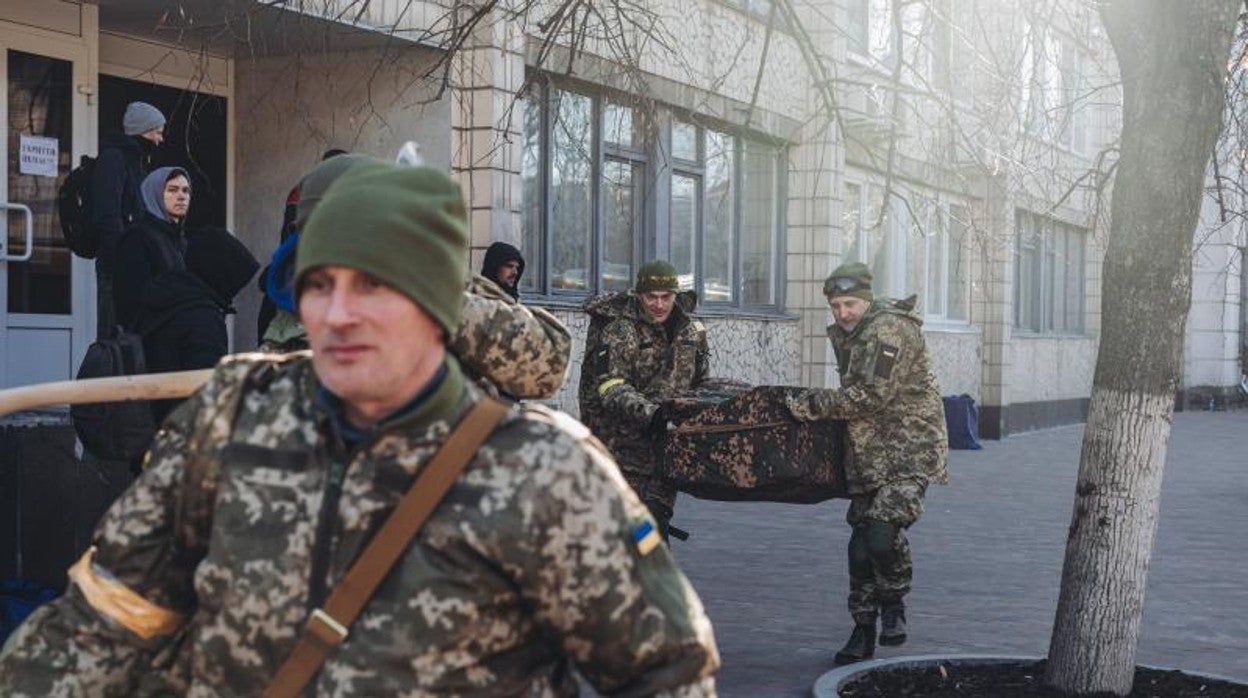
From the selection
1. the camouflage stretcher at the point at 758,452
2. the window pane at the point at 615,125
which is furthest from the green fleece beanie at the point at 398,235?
the window pane at the point at 615,125

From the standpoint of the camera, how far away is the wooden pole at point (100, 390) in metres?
4.35

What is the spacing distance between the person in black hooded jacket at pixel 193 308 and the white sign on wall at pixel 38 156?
3822 mm

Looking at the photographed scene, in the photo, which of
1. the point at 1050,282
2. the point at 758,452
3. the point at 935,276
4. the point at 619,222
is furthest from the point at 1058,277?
the point at 758,452

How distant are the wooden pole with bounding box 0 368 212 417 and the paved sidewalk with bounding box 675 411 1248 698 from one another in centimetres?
331

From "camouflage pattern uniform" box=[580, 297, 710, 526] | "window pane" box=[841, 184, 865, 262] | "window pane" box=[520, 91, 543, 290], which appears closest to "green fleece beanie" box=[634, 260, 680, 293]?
"camouflage pattern uniform" box=[580, 297, 710, 526]

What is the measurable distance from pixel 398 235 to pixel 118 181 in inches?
256

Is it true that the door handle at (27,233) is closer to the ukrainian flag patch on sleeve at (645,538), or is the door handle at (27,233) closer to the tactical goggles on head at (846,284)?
the tactical goggles on head at (846,284)

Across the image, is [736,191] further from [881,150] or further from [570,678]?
[570,678]

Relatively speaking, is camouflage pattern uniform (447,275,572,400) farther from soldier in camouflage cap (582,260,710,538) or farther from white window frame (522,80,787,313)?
white window frame (522,80,787,313)

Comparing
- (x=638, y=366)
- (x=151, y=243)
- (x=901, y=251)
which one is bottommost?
(x=638, y=366)

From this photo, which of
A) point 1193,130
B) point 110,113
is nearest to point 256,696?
point 1193,130

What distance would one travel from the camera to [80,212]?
8516 millimetres

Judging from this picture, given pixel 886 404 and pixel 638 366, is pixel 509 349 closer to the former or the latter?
pixel 886 404

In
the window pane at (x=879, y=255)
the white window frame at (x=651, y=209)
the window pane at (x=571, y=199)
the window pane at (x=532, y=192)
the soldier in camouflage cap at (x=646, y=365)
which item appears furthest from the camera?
the window pane at (x=879, y=255)
